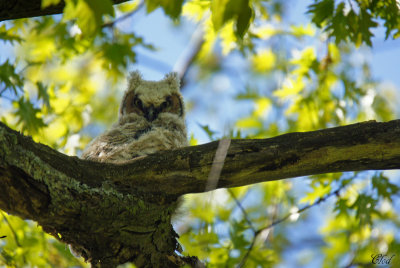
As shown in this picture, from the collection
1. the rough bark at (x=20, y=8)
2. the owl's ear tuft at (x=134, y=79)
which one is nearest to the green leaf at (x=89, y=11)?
the rough bark at (x=20, y=8)

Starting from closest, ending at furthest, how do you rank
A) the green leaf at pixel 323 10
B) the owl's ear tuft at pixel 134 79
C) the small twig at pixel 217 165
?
the small twig at pixel 217 165
the green leaf at pixel 323 10
the owl's ear tuft at pixel 134 79

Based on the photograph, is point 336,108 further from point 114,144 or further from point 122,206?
point 122,206

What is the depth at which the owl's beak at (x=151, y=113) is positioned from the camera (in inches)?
183

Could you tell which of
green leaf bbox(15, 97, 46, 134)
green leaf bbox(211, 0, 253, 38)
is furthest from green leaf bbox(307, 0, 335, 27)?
green leaf bbox(15, 97, 46, 134)

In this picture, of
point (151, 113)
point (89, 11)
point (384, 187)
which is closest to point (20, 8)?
point (89, 11)

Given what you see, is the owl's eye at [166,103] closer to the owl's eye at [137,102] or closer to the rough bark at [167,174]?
the owl's eye at [137,102]

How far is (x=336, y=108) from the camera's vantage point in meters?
5.40

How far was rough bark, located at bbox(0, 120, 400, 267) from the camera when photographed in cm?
256

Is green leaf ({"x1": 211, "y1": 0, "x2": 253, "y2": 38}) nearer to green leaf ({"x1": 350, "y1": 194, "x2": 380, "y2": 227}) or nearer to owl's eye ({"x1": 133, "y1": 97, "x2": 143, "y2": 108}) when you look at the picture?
green leaf ({"x1": 350, "y1": 194, "x2": 380, "y2": 227})

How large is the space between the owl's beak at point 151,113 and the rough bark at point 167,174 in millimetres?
1908

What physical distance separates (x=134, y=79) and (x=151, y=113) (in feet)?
3.31

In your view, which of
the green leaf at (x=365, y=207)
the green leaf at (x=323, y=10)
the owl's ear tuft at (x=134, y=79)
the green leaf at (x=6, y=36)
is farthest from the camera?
the owl's ear tuft at (x=134, y=79)

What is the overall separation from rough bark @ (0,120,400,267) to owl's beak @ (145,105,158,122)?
1.91 metres

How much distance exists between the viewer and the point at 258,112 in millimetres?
6547
